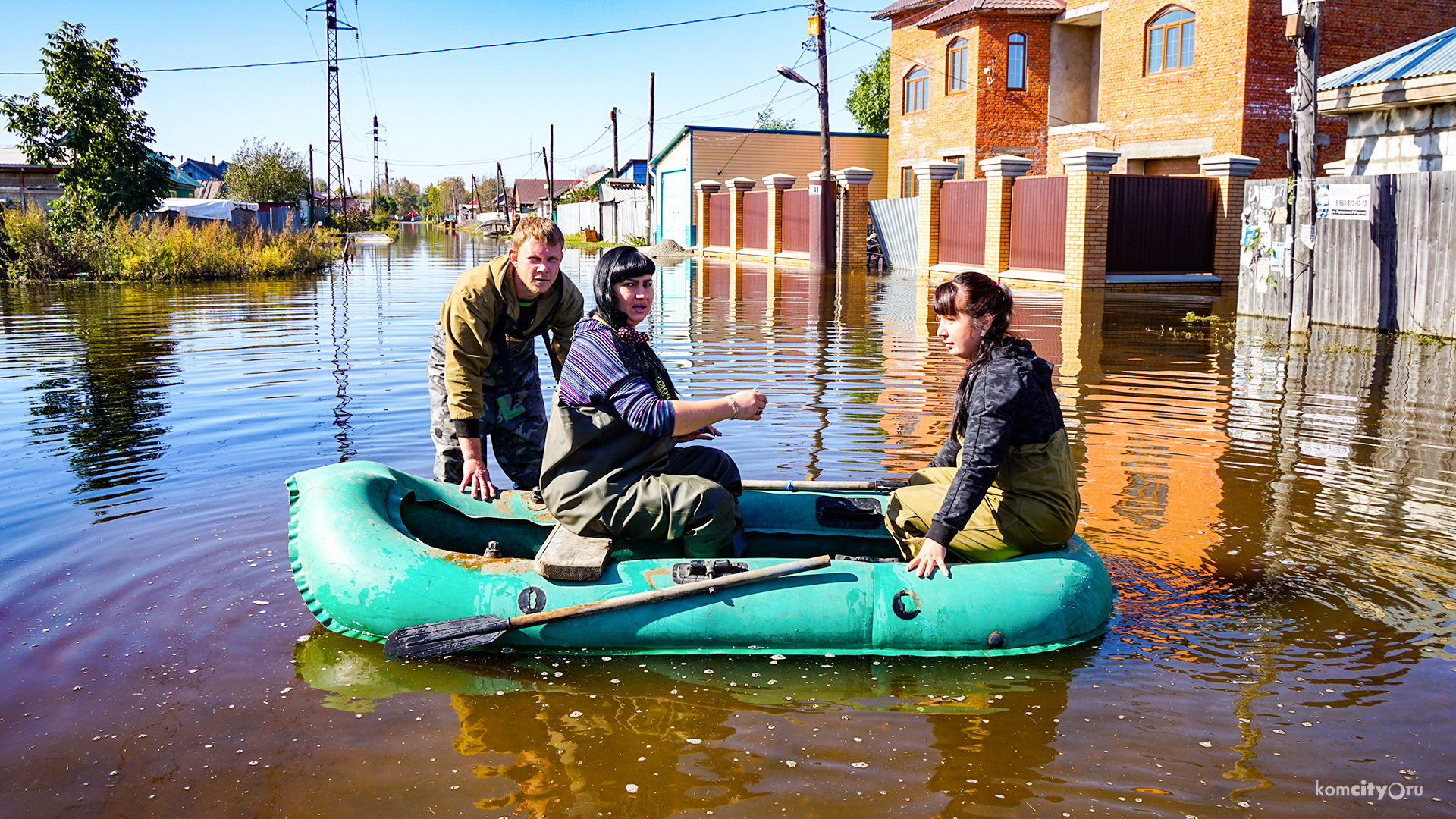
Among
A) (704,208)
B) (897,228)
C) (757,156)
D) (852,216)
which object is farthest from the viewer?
(757,156)

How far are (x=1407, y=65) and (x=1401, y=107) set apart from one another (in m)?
0.58

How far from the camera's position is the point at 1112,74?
2712 cm

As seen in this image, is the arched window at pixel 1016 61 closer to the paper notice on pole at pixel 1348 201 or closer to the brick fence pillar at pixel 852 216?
the brick fence pillar at pixel 852 216

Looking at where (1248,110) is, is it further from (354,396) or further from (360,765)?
(360,765)

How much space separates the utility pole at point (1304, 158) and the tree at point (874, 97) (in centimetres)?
3886

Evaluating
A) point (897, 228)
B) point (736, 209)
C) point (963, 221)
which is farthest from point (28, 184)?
point (963, 221)

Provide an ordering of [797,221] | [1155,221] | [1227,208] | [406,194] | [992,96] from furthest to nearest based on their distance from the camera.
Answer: [406,194] → [797,221] → [992,96] → [1227,208] → [1155,221]

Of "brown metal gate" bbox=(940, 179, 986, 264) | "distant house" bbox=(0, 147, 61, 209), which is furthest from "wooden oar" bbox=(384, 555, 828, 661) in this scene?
"distant house" bbox=(0, 147, 61, 209)

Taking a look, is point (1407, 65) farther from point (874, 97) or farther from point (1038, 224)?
point (874, 97)

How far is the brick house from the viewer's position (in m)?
23.5

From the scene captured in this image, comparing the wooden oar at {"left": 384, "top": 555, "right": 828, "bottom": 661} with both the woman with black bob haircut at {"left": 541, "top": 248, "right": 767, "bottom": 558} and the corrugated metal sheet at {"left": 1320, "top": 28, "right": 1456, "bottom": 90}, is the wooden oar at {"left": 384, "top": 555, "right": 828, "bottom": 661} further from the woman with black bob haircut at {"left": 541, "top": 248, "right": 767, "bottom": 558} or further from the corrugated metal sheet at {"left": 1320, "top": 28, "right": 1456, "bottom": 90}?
the corrugated metal sheet at {"left": 1320, "top": 28, "right": 1456, "bottom": 90}

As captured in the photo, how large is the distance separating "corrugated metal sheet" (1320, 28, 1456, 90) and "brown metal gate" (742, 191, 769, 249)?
754 inches

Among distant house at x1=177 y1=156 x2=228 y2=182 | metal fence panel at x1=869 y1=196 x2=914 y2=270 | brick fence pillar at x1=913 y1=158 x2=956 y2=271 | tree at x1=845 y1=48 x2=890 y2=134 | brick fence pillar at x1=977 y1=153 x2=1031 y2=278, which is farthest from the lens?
distant house at x1=177 y1=156 x2=228 y2=182

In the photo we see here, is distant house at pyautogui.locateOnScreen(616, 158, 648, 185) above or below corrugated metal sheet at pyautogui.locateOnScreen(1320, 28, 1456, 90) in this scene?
above
